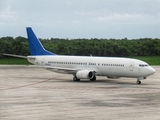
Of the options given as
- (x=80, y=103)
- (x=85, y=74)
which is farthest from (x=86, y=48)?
(x=80, y=103)

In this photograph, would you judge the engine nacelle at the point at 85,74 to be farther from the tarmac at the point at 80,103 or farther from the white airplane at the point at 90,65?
the tarmac at the point at 80,103

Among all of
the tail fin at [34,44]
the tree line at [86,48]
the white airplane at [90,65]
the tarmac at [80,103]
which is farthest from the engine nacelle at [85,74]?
the tree line at [86,48]

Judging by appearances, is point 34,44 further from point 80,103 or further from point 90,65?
point 80,103

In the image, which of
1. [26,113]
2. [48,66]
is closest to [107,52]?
[48,66]

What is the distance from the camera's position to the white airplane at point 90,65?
53487 mm

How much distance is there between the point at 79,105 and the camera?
34312 millimetres

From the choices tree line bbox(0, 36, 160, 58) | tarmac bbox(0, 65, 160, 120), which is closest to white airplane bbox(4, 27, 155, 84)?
tarmac bbox(0, 65, 160, 120)

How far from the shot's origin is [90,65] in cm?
5759

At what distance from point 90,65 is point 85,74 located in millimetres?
1855

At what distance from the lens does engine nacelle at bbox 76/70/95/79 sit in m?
56.3

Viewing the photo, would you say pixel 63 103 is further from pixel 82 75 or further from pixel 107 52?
pixel 107 52

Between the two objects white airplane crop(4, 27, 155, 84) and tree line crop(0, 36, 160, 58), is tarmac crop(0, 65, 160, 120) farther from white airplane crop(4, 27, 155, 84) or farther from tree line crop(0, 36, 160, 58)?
tree line crop(0, 36, 160, 58)

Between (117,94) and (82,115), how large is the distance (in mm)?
13782

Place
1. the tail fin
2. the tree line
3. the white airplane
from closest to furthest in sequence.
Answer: the white airplane → the tail fin → the tree line
